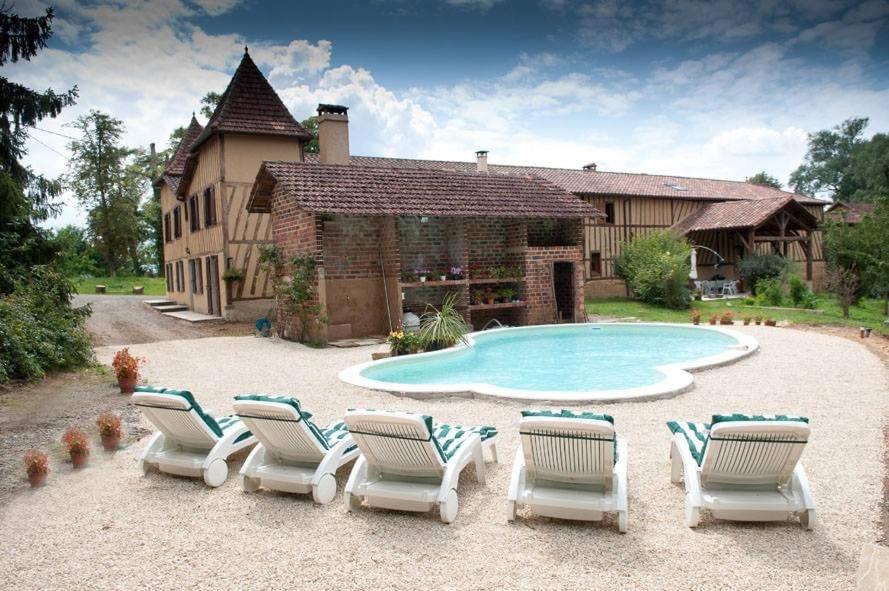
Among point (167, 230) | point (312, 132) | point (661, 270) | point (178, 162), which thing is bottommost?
point (661, 270)

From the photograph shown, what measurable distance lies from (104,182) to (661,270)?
28.0 m

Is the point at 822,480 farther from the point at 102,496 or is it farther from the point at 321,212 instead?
the point at 321,212

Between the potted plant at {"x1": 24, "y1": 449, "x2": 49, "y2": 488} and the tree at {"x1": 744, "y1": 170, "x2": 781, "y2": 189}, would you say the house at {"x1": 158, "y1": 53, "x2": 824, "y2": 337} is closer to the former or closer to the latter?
the potted plant at {"x1": 24, "y1": 449, "x2": 49, "y2": 488}

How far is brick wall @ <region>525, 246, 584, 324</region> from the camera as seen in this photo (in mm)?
15438

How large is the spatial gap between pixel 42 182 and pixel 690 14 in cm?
1317

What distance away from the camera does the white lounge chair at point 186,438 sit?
4.80 metres

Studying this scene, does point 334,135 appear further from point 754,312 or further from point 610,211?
point 610,211

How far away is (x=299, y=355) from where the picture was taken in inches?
458

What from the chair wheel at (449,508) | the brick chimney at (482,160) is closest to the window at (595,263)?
the brick chimney at (482,160)

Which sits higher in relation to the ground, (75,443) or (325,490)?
(75,443)

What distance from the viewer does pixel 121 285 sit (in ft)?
100

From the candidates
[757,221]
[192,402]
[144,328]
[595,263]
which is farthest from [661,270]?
[192,402]

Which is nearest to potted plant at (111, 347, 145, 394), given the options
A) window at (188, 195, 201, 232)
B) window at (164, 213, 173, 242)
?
window at (188, 195, 201, 232)

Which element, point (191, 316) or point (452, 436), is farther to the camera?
point (191, 316)
